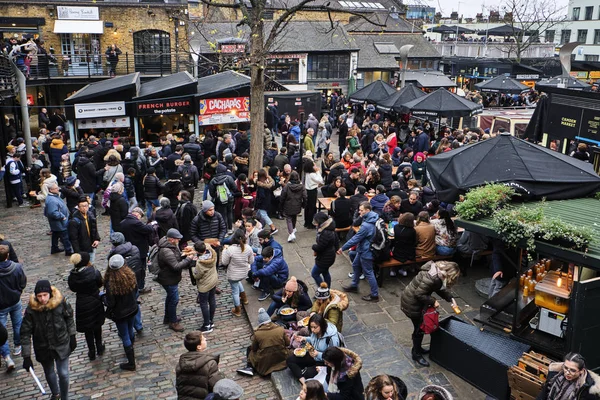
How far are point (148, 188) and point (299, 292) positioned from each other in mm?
5824

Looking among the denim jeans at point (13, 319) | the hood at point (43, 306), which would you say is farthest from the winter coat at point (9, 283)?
the hood at point (43, 306)

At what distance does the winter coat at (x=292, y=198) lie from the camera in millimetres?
12039

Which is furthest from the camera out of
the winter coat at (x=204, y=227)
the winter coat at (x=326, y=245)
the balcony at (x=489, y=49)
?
the balcony at (x=489, y=49)

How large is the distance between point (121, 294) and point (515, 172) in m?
6.10

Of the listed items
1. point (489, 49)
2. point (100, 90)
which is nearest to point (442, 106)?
point (100, 90)

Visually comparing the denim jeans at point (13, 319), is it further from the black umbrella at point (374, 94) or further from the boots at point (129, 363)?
the black umbrella at point (374, 94)

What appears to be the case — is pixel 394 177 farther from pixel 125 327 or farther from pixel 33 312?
pixel 33 312

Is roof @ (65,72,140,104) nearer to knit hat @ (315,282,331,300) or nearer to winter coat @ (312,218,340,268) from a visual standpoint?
winter coat @ (312,218,340,268)

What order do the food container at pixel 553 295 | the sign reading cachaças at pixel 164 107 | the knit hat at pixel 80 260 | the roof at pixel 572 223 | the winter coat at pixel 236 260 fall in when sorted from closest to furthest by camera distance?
the roof at pixel 572 223
the food container at pixel 553 295
the knit hat at pixel 80 260
the winter coat at pixel 236 260
the sign reading cachaças at pixel 164 107

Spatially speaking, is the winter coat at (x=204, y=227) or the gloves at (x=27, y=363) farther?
the winter coat at (x=204, y=227)

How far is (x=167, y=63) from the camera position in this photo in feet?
98.3

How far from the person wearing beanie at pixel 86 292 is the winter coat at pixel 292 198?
5.23m

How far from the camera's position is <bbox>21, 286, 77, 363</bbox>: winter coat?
21.8 feet

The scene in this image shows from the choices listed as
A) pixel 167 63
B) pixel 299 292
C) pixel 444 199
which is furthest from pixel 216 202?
pixel 167 63
